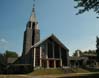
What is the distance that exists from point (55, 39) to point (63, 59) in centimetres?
587

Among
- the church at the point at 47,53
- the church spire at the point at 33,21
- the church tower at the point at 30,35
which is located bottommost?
the church at the point at 47,53

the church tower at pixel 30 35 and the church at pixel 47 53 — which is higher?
the church tower at pixel 30 35

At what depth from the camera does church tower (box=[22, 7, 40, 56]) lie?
54.6 meters

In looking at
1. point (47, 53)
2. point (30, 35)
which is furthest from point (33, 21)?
point (47, 53)

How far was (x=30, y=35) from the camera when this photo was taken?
184 ft

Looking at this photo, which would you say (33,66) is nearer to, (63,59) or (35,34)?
(63,59)

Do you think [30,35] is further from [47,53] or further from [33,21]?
[47,53]

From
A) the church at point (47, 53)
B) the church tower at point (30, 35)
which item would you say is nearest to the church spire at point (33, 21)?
the church tower at point (30, 35)

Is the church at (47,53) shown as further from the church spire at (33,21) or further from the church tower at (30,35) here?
the church spire at (33,21)

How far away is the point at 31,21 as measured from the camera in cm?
5928

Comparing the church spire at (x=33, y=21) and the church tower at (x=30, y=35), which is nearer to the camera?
the church tower at (x=30, y=35)

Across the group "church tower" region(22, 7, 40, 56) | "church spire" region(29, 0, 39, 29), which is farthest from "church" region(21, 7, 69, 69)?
"church spire" region(29, 0, 39, 29)

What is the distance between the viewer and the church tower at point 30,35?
54.6 meters

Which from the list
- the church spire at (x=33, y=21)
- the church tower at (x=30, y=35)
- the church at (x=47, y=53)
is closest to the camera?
the church at (x=47, y=53)
